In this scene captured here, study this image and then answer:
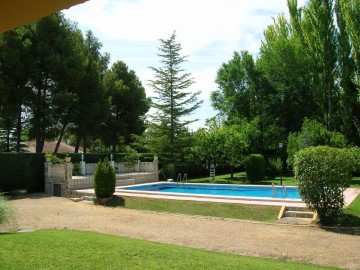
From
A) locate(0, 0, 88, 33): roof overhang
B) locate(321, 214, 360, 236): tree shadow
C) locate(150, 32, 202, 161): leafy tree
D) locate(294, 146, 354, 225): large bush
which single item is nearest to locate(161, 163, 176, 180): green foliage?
locate(150, 32, 202, 161): leafy tree

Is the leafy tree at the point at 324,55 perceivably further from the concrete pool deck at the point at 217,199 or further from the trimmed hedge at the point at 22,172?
the trimmed hedge at the point at 22,172

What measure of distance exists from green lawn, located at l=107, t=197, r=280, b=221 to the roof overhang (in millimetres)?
11116

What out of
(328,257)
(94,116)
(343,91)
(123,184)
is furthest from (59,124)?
(328,257)

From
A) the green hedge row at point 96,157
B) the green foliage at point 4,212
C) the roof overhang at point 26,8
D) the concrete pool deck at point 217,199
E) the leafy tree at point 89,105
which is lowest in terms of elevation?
the concrete pool deck at point 217,199

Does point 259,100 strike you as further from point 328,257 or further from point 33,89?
point 328,257

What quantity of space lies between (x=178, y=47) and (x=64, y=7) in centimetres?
2692

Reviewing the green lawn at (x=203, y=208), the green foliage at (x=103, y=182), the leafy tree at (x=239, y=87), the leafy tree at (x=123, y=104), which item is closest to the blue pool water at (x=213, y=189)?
the green foliage at (x=103, y=182)

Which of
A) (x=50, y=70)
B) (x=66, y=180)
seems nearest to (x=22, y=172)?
(x=66, y=180)

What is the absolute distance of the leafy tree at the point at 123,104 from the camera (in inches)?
1372

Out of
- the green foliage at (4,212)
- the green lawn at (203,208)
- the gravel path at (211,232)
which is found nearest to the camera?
the gravel path at (211,232)

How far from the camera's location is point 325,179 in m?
10.7

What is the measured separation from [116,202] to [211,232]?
6.43 m

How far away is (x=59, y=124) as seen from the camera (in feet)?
91.5

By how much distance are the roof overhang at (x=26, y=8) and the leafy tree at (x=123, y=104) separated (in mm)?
32895
